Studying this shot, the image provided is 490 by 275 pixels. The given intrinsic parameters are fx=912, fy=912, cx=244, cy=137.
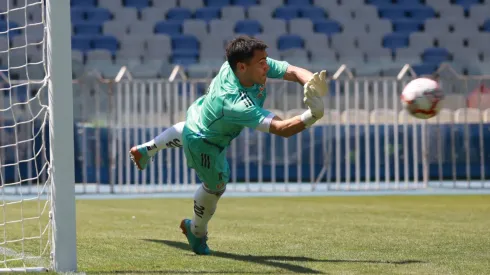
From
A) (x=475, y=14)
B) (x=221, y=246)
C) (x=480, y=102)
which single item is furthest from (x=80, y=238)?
(x=475, y=14)

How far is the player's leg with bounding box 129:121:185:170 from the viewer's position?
725 centimetres

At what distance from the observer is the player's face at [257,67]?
6297 millimetres

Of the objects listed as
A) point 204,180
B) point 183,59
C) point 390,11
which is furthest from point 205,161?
point 390,11

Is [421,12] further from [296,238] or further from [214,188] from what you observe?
[214,188]

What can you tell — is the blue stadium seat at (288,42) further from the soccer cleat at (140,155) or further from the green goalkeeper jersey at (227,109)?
the green goalkeeper jersey at (227,109)

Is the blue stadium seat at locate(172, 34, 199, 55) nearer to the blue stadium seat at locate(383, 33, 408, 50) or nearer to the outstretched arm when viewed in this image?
the blue stadium seat at locate(383, 33, 408, 50)

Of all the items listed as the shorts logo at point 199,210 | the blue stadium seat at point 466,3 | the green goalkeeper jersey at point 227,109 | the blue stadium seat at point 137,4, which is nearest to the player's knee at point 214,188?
the shorts logo at point 199,210

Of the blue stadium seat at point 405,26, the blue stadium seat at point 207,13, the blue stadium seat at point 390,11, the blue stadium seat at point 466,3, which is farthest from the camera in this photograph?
the blue stadium seat at point 466,3

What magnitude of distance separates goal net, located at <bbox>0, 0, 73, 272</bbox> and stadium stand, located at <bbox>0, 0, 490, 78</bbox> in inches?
60.2

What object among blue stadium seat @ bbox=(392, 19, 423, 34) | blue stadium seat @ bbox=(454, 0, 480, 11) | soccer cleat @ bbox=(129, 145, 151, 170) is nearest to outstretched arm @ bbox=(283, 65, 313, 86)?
soccer cleat @ bbox=(129, 145, 151, 170)

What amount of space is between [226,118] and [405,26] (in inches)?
647

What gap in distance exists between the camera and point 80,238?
7.90 m

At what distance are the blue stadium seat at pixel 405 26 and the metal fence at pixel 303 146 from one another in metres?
5.43

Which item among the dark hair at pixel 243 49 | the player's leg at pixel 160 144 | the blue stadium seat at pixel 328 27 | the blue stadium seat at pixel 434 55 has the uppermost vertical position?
the blue stadium seat at pixel 328 27
